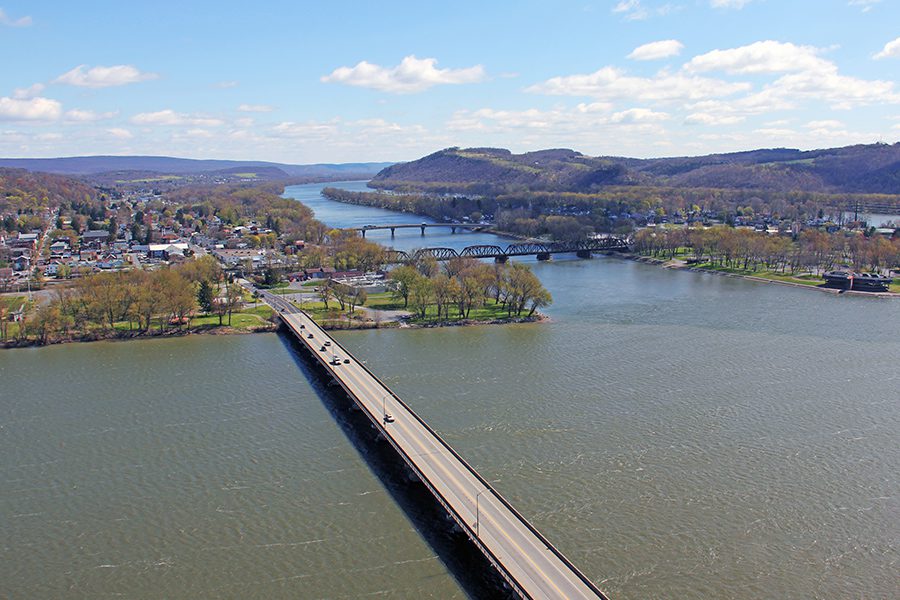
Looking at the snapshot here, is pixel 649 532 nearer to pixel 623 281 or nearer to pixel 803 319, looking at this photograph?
pixel 803 319

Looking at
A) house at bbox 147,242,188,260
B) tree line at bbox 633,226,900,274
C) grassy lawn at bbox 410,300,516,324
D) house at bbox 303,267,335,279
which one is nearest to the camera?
grassy lawn at bbox 410,300,516,324

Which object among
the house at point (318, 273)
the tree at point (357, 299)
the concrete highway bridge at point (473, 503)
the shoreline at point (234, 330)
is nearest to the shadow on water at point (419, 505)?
the concrete highway bridge at point (473, 503)

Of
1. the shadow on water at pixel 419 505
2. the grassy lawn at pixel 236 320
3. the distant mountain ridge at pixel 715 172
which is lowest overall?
the shadow on water at pixel 419 505

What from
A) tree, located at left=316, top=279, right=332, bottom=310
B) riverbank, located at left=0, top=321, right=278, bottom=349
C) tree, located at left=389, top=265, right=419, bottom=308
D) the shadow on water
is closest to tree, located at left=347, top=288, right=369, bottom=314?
tree, located at left=316, top=279, right=332, bottom=310

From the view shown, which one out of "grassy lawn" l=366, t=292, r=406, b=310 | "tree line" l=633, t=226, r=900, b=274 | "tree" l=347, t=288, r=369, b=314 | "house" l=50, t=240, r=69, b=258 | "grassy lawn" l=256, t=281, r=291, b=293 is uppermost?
"tree line" l=633, t=226, r=900, b=274

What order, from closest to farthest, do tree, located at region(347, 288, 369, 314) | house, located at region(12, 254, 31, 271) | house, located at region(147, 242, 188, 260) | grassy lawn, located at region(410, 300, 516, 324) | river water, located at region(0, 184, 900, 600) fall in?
river water, located at region(0, 184, 900, 600), grassy lawn, located at region(410, 300, 516, 324), tree, located at region(347, 288, 369, 314), house, located at region(12, 254, 31, 271), house, located at region(147, 242, 188, 260)

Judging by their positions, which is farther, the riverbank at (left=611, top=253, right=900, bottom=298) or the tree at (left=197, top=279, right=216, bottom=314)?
the riverbank at (left=611, top=253, right=900, bottom=298)

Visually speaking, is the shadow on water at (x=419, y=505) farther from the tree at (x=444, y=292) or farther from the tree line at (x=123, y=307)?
the tree line at (x=123, y=307)

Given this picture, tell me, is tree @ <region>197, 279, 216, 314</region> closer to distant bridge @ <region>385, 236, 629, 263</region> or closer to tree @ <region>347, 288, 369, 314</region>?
tree @ <region>347, 288, 369, 314</region>
